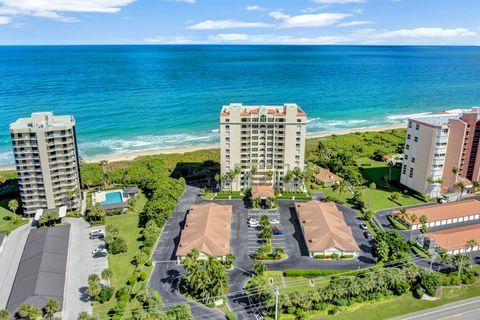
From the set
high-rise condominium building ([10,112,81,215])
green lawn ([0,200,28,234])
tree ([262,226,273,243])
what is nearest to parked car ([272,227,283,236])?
tree ([262,226,273,243])

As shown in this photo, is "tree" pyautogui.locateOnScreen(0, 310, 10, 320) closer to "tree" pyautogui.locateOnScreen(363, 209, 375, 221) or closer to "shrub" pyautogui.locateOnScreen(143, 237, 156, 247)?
"shrub" pyautogui.locateOnScreen(143, 237, 156, 247)

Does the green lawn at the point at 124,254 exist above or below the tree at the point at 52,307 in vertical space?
below

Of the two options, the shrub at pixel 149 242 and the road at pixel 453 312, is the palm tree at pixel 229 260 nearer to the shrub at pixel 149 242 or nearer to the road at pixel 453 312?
the shrub at pixel 149 242

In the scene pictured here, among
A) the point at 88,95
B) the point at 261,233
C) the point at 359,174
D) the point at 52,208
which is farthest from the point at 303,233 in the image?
the point at 88,95

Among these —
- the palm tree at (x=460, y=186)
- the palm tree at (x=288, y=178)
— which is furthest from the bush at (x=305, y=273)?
the palm tree at (x=460, y=186)

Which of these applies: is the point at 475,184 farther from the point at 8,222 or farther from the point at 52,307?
the point at 8,222

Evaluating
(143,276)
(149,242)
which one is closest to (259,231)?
(149,242)
